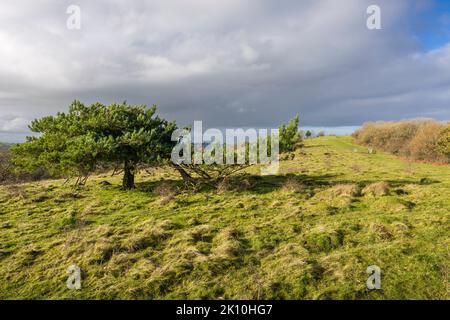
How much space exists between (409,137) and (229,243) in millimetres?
62252

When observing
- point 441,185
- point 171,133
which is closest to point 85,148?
point 171,133

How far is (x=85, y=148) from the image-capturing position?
1734 centimetres

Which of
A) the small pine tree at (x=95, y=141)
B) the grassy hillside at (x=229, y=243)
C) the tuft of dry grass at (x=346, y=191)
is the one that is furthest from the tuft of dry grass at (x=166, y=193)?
the tuft of dry grass at (x=346, y=191)

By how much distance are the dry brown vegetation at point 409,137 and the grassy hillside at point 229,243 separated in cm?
3359

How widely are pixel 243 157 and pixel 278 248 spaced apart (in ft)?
30.6

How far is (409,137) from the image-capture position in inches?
2395

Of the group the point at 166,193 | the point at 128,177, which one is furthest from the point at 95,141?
the point at 166,193

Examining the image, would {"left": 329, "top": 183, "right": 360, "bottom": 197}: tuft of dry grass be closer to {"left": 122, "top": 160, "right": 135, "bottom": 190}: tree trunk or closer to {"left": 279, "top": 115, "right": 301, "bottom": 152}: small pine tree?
{"left": 279, "top": 115, "right": 301, "bottom": 152}: small pine tree

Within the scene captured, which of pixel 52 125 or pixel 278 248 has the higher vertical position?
pixel 52 125

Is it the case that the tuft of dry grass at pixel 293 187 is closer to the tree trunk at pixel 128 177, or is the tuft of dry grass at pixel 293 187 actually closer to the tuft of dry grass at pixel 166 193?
the tuft of dry grass at pixel 166 193

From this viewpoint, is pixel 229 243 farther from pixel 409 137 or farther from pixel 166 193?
pixel 409 137

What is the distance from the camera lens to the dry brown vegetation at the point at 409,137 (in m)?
46.8
